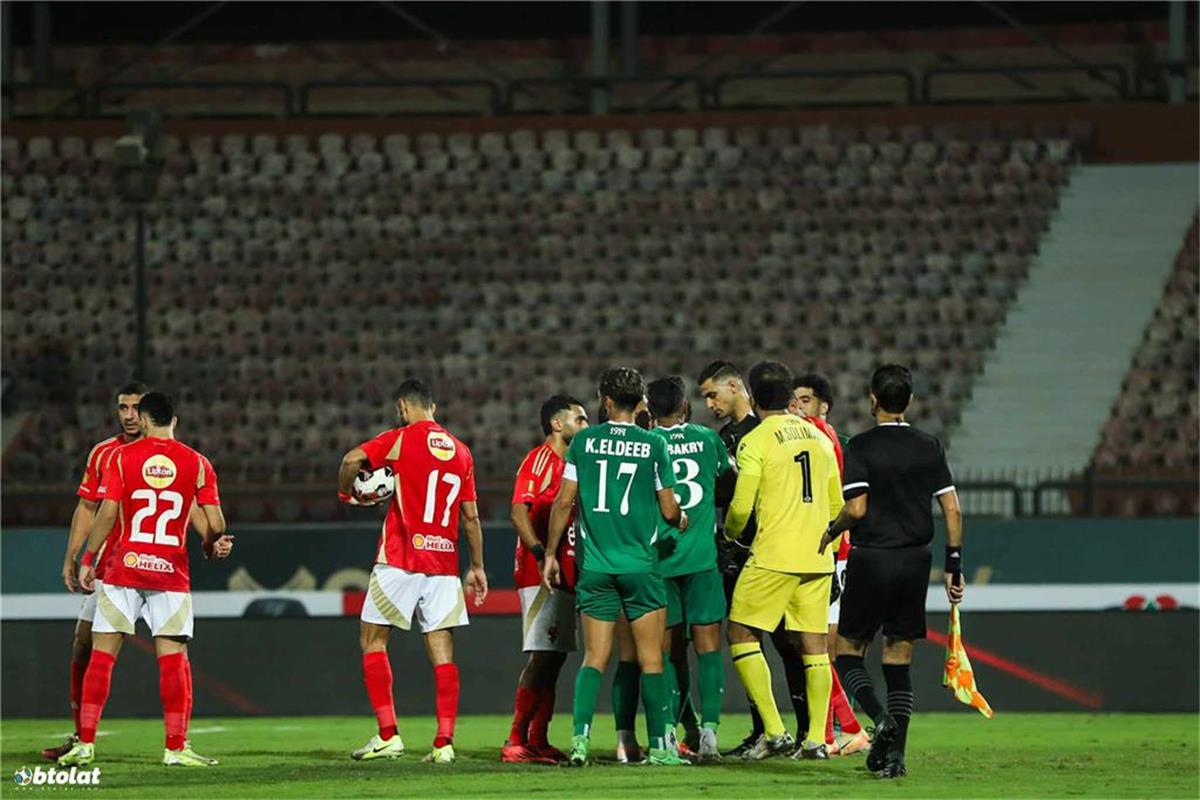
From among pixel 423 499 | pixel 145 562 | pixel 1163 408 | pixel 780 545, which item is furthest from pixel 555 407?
pixel 1163 408

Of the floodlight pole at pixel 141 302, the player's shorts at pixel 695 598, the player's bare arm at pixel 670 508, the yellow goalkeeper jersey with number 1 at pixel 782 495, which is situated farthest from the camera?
the floodlight pole at pixel 141 302

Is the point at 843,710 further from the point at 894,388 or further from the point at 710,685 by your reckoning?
the point at 894,388

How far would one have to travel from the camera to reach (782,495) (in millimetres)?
10719

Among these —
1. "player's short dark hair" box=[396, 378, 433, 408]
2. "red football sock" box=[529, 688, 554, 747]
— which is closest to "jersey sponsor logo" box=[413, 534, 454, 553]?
"player's short dark hair" box=[396, 378, 433, 408]

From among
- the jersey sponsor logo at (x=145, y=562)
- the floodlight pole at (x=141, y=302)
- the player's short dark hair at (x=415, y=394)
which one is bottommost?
the jersey sponsor logo at (x=145, y=562)

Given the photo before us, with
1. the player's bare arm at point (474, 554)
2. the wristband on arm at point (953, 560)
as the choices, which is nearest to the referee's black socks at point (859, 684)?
the wristband on arm at point (953, 560)

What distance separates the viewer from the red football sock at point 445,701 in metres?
11.1

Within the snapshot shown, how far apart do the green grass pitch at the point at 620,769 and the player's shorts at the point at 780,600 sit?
2.58ft

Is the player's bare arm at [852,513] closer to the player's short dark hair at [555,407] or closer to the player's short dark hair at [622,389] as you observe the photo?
the player's short dark hair at [622,389]

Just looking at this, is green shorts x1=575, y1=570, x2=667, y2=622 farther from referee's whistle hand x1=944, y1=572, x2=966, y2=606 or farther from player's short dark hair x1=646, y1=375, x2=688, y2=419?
referee's whistle hand x1=944, y1=572, x2=966, y2=606

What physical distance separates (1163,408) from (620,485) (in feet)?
47.3

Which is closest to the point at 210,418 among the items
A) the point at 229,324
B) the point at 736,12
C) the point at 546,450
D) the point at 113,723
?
the point at 229,324

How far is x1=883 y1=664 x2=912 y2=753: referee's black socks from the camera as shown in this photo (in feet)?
33.3

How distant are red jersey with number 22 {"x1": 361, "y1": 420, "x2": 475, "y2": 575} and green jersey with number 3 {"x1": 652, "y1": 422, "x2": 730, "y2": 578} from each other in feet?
4.38
